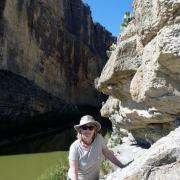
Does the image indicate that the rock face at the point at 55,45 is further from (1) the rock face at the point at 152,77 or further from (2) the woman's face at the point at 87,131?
(2) the woman's face at the point at 87,131

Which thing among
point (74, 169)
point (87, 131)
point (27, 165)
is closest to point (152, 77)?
point (87, 131)

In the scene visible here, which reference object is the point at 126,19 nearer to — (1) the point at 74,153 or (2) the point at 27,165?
(2) the point at 27,165

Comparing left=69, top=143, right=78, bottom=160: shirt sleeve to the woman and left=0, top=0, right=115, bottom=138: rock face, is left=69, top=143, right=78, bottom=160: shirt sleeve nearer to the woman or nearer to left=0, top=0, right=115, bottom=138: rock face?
the woman

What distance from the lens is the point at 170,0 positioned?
4945 mm

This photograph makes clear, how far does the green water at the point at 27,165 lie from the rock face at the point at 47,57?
17.6 feet

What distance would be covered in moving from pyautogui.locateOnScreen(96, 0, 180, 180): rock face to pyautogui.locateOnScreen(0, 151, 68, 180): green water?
13.1 feet

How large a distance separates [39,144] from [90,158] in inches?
628

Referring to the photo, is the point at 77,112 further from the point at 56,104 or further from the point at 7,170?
the point at 7,170

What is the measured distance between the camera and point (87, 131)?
168 inches

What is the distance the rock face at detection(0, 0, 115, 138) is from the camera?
2050 cm

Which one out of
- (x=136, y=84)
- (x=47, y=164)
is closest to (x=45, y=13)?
(x=47, y=164)

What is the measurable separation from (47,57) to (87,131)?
21945 mm

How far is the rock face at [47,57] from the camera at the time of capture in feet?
67.3

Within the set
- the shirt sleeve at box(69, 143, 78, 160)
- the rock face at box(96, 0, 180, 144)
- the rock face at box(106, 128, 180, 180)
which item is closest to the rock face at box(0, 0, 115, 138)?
the rock face at box(96, 0, 180, 144)
